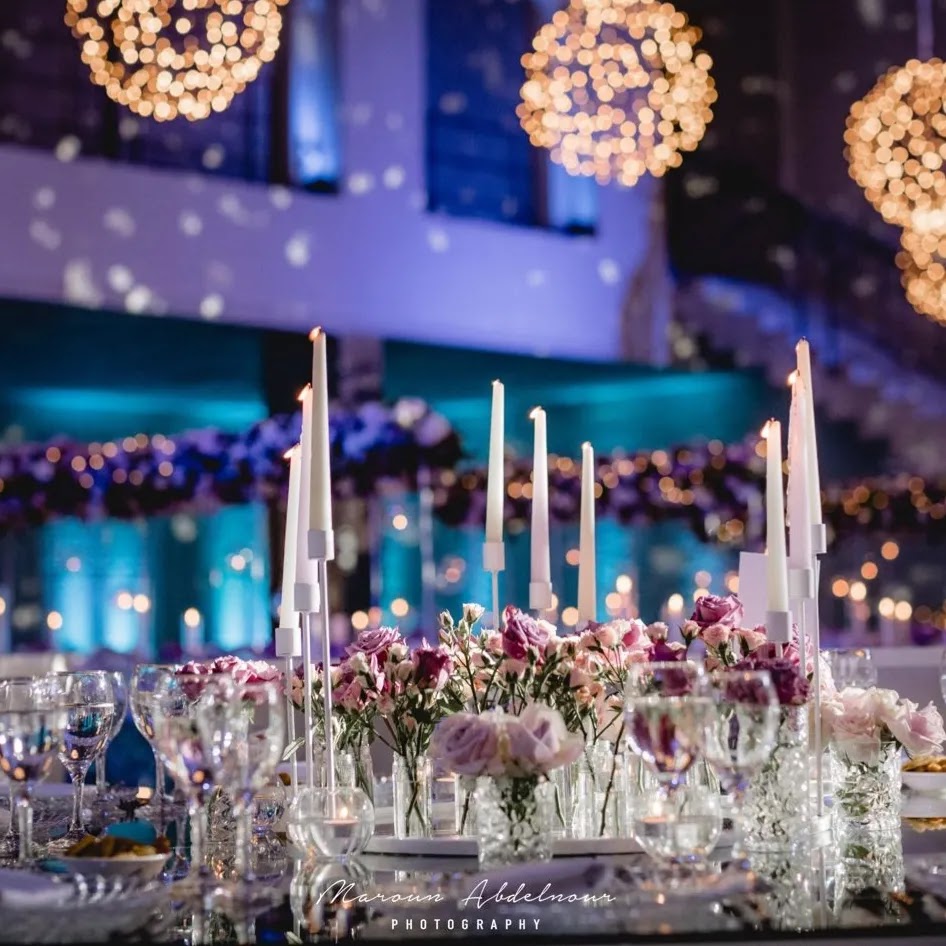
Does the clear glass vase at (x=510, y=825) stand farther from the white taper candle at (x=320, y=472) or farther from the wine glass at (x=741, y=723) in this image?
the white taper candle at (x=320, y=472)

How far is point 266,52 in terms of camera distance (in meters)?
5.11

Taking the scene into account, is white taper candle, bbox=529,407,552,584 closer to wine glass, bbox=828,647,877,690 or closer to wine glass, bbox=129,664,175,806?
wine glass, bbox=129,664,175,806

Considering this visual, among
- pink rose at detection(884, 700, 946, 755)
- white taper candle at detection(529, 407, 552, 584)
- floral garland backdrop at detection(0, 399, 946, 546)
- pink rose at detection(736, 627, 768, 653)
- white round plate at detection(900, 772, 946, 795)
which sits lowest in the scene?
white round plate at detection(900, 772, 946, 795)

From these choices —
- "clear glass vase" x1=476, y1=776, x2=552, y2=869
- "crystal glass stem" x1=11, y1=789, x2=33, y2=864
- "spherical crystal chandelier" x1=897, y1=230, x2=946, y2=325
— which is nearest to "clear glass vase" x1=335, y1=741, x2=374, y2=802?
"clear glass vase" x1=476, y1=776, x2=552, y2=869

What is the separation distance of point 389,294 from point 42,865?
714 cm

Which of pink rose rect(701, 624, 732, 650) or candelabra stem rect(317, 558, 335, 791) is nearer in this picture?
candelabra stem rect(317, 558, 335, 791)

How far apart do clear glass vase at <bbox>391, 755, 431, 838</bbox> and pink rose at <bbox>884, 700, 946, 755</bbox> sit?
553mm

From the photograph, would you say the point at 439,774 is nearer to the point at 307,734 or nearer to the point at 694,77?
the point at 307,734

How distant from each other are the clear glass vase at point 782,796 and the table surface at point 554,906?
0.03 m

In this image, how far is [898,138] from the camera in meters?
7.18

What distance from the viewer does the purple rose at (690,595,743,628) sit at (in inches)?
73.9

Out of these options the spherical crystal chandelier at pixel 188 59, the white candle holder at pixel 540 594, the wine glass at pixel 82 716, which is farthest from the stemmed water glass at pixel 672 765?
the spherical crystal chandelier at pixel 188 59

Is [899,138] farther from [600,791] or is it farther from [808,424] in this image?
[600,791]

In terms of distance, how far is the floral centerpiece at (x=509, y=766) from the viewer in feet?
5.16
